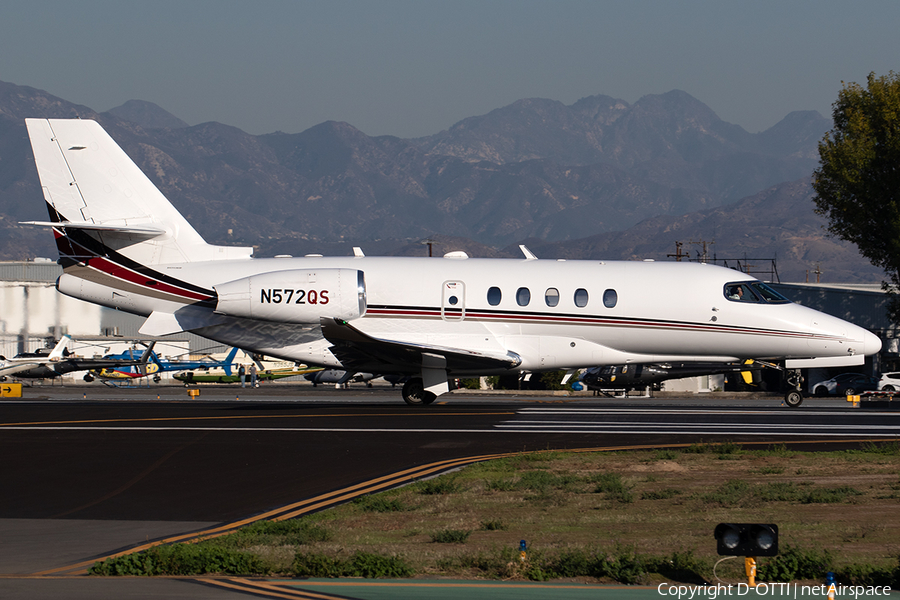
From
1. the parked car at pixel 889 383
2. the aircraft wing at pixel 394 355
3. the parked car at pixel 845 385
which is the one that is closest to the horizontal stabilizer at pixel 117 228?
the aircraft wing at pixel 394 355

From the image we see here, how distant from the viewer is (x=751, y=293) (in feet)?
88.7

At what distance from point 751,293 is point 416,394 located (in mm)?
10384

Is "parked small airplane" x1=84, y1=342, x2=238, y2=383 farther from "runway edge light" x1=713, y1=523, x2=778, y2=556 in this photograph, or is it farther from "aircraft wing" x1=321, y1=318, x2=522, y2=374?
"runway edge light" x1=713, y1=523, x2=778, y2=556

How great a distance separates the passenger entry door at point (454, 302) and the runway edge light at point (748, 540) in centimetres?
1896

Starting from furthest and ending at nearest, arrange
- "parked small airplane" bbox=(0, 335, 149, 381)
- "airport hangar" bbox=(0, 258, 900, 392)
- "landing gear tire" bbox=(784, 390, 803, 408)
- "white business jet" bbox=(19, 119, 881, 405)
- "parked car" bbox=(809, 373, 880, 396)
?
1. "airport hangar" bbox=(0, 258, 900, 392)
2. "parked small airplane" bbox=(0, 335, 149, 381)
3. "parked car" bbox=(809, 373, 880, 396)
4. "landing gear tire" bbox=(784, 390, 803, 408)
5. "white business jet" bbox=(19, 119, 881, 405)

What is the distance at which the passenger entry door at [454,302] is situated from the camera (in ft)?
86.7

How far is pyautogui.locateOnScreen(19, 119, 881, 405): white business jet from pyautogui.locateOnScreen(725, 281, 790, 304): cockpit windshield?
0.04m

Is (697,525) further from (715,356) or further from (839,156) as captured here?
(839,156)

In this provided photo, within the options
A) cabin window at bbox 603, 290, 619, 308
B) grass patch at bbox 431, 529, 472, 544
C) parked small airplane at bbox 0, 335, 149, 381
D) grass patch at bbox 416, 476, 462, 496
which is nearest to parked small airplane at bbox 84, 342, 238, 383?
parked small airplane at bbox 0, 335, 149, 381

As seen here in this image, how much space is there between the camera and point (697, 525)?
10.7 m

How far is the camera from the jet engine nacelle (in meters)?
26.0

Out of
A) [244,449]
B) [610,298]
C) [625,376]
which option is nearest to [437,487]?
[244,449]

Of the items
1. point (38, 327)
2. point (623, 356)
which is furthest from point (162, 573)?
point (38, 327)

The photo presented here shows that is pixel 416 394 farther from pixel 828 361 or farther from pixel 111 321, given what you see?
pixel 111 321
